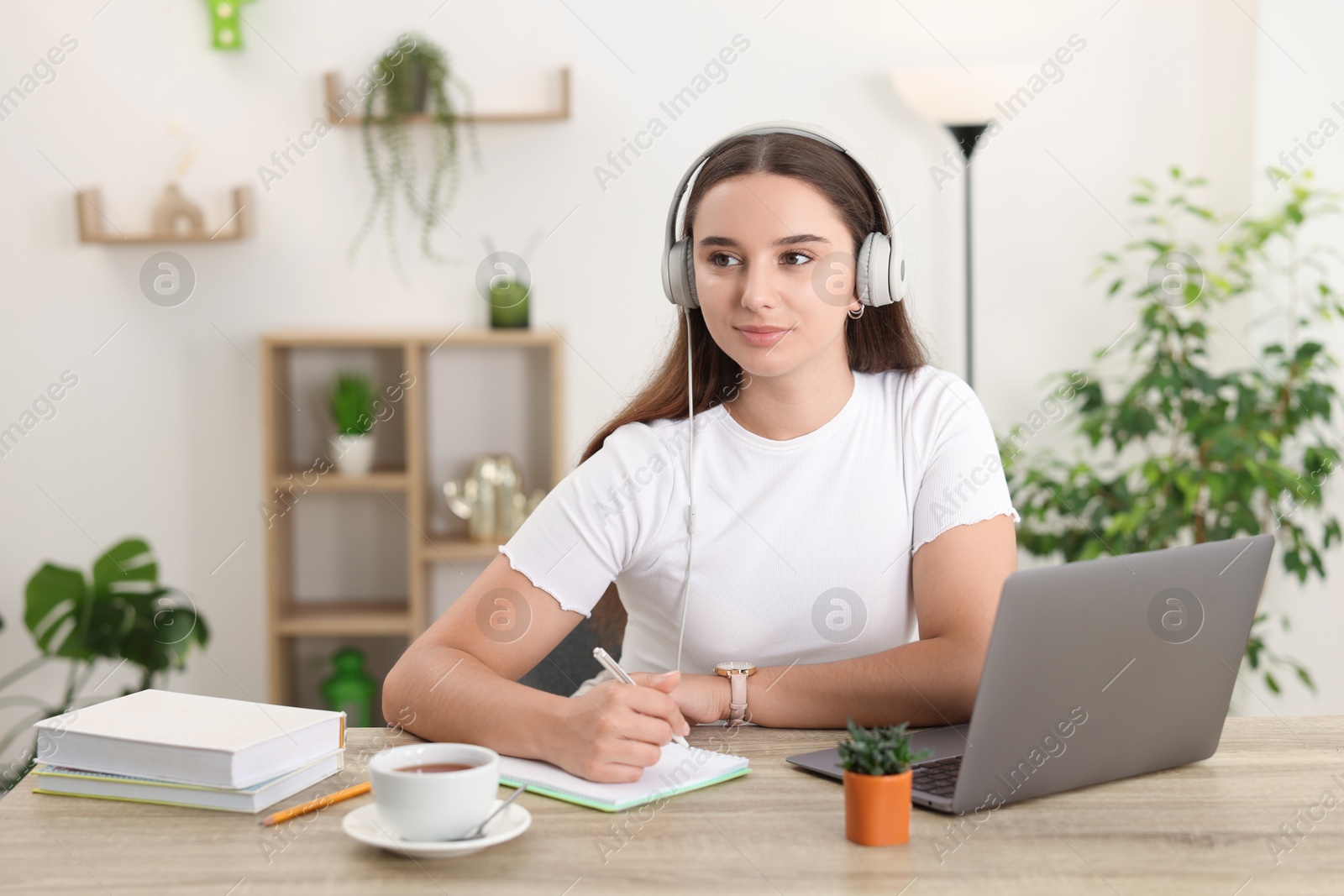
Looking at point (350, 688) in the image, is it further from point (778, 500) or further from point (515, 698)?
point (515, 698)

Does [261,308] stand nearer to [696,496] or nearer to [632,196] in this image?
[632,196]

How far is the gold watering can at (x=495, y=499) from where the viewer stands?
10.2ft

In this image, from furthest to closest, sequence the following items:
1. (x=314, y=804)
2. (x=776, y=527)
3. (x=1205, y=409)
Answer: (x=1205, y=409)
(x=776, y=527)
(x=314, y=804)

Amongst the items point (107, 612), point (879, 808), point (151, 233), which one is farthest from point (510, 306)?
point (879, 808)

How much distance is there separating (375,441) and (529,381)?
0.45 m

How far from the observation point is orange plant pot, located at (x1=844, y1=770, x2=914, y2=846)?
2.92 ft

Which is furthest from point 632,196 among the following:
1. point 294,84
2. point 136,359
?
point 136,359

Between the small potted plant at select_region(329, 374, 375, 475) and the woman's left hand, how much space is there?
200 cm

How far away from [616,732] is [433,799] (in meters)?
0.21

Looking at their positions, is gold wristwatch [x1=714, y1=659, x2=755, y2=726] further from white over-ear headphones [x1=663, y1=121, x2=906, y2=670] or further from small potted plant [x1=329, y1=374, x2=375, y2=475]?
small potted plant [x1=329, y1=374, x2=375, y2=475]

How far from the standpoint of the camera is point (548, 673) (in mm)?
1484

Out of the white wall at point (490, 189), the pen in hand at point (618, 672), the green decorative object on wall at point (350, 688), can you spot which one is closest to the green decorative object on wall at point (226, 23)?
the white wall at point (490, 189)

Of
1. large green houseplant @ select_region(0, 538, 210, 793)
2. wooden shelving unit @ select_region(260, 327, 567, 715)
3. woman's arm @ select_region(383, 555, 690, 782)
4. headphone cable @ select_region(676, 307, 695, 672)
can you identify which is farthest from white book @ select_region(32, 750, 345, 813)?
wooden shelving unit @ select_region(260, 327, 567, 715)

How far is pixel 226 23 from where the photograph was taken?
3051 millimetres
